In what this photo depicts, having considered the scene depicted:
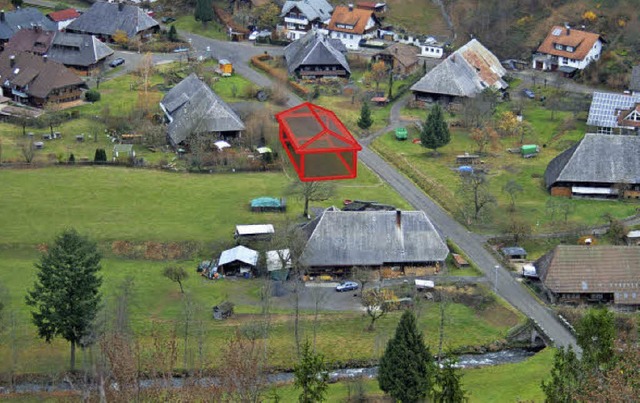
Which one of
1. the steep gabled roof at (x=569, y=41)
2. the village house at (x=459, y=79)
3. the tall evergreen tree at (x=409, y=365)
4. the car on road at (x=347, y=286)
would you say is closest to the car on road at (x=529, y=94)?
the village house at (x=459, y=79)

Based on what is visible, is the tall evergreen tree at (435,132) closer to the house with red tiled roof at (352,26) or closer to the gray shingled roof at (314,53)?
the gray shingled roof at (314,53)

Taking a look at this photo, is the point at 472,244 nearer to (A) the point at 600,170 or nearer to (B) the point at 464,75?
(A) the point at 600,170

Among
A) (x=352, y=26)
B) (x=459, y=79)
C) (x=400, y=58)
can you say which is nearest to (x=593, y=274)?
(x=459, y=79)

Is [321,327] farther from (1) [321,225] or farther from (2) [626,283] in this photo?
(2) [626,283]

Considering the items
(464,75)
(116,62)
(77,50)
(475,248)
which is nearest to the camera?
(475,248)

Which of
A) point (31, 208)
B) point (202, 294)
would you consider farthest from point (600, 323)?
point (31, 208)

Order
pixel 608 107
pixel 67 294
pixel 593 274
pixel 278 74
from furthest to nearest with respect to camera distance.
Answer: pixel 278 74 < pixel 608 107 < pixel 593 274 < pixel 67 294
